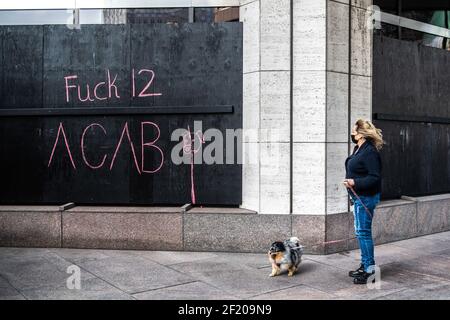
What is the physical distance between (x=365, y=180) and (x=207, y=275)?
235 centimetres

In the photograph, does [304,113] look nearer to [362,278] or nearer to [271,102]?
[271,102]

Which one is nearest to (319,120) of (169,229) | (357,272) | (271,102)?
(271,102)

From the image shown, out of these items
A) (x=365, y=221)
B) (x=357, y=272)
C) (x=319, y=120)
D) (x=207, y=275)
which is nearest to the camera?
(x=365, y=221)

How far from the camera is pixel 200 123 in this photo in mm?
8242

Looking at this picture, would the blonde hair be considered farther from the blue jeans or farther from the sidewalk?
the sidewalk

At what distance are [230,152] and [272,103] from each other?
1.06 metres

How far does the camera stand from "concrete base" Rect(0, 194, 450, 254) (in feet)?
25.6

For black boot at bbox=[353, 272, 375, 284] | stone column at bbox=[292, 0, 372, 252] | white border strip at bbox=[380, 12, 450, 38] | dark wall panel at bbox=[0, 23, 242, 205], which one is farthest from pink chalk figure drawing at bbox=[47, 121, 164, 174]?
white border strip at bbox=[380, 12, 450, 38]

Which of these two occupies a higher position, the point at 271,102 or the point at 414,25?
the point at 414,25

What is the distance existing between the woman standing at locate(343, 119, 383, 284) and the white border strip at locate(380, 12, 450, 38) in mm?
3910

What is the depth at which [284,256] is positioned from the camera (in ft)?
21.2
